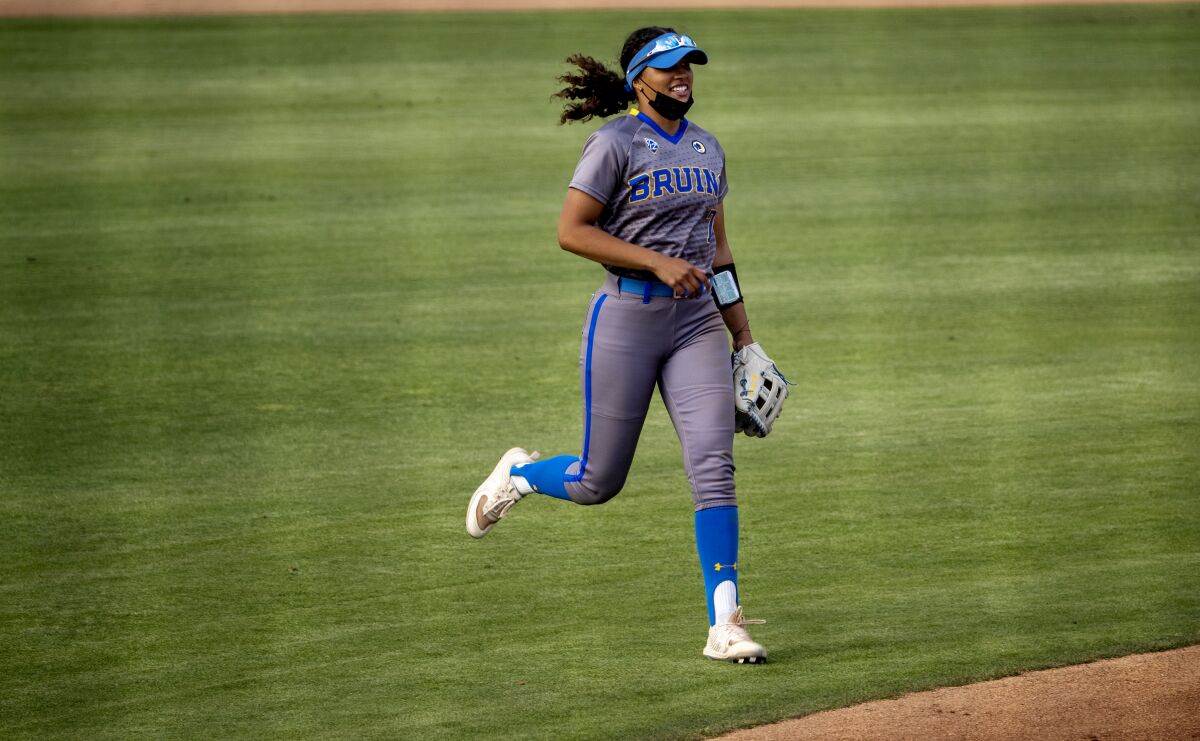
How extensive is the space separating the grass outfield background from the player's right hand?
3.80ft

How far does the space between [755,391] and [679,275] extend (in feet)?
1.77

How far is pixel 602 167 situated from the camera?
5.04 meters

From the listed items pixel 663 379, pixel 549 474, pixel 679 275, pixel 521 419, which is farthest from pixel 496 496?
pixel 521 419

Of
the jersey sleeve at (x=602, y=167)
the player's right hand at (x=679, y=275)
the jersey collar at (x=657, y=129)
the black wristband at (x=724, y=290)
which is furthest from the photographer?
the black wristband at (x=724, y=290)

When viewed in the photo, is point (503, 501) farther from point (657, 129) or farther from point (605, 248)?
point (657, 129)

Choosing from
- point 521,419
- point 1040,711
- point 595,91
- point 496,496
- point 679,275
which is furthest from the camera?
point 521,419

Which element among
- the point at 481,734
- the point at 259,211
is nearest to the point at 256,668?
the point at 481,734

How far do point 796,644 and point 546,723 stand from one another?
1018 millimetres

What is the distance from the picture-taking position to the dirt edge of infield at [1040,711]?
14.7ft

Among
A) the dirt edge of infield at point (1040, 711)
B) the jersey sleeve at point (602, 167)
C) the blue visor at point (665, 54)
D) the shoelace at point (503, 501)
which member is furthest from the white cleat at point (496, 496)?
the dirt edge of infield at point (1040, 711)

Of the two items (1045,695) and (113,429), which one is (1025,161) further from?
(1045,695)

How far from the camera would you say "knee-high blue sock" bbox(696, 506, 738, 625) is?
5.02 meters

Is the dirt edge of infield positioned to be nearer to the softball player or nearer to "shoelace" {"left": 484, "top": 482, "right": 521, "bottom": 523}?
the softball player

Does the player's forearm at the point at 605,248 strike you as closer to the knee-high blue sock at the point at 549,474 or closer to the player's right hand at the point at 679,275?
the player's right hand at the point at 679,275
